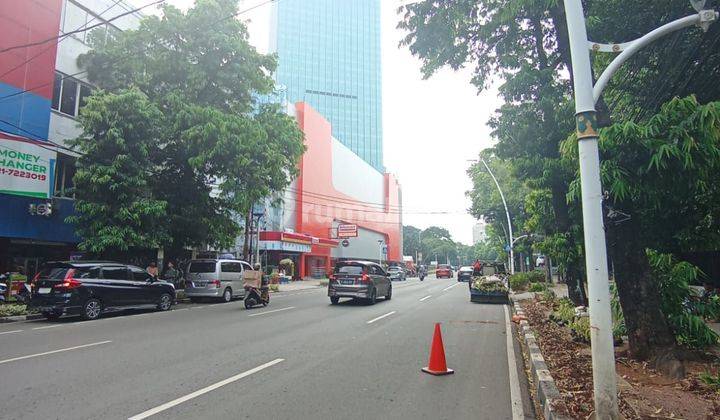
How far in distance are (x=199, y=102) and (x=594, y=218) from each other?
→ 1781 cm

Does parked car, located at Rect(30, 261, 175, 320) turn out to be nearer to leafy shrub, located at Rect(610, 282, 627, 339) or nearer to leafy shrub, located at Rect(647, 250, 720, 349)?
leafy shrub, located at Rect(610, 282, 627, 339)

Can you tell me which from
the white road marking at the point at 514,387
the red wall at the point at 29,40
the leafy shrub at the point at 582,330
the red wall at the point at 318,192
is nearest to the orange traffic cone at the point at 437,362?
the white road marking at the point at 514,387

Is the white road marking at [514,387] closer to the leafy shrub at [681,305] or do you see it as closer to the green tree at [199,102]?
the leafy shrub at [681,305]

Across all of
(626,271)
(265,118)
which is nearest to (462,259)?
(265,118)

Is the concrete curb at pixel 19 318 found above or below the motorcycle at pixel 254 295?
below

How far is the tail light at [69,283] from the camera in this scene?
13.0 m

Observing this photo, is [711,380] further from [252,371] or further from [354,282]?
[354,282]

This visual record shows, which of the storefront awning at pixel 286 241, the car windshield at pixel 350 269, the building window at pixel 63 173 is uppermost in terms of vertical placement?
the building window at pixel 63 173

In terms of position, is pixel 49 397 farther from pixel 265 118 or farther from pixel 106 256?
pixel 265 118

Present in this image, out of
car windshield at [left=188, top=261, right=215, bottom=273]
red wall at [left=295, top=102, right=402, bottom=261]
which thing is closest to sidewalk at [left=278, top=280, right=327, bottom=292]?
red wall at [left=295, top=102, right=402, bottom=261]

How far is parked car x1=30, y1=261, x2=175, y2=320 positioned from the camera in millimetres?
13008

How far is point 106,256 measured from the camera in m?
18.0

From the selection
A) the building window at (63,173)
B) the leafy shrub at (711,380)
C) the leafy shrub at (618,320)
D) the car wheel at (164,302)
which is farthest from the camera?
the building window at (63,173)

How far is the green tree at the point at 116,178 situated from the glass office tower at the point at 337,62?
7514cm
